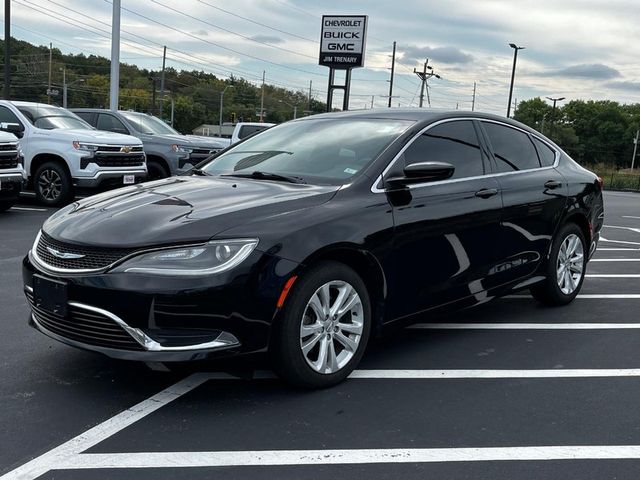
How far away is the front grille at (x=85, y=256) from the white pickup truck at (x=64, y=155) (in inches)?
355

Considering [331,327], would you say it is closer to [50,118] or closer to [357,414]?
[357,414]

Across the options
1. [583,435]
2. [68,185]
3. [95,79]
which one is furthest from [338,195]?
[95,79]

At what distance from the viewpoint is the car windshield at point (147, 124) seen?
51.0 feet

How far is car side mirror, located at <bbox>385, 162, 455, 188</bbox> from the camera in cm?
438

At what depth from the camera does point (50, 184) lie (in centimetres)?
1274

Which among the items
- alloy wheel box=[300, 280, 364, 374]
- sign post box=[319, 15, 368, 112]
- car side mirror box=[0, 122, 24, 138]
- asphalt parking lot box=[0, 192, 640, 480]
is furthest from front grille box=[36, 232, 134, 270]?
sign post box=[319, 15, 368, 112]

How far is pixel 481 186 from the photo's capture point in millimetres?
5102

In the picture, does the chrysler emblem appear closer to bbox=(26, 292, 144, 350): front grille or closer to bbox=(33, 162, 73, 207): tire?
bbox=(26, 292, 144, 350): front grille

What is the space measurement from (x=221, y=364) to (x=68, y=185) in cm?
968

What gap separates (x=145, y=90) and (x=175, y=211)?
360 ft

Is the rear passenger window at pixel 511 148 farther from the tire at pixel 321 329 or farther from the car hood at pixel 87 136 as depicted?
the car hood at pixel 87 136

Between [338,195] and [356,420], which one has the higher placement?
[338,195]

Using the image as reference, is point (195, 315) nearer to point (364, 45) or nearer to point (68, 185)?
point (68, 185)

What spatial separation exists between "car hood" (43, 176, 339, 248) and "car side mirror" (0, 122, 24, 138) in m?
8.18
